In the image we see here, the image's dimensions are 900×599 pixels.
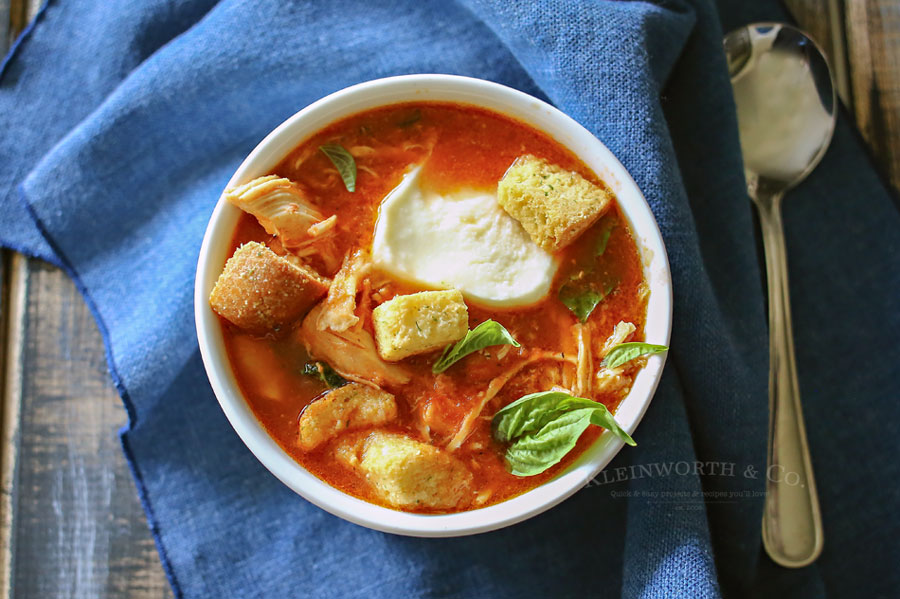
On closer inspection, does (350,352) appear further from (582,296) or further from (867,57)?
(867,57)

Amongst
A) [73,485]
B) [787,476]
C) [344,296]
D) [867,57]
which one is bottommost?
[787,476]

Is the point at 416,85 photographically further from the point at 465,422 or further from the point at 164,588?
the point at 164,588

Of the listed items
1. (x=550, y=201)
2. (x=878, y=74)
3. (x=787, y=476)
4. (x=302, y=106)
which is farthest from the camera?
(x=878, y=74)

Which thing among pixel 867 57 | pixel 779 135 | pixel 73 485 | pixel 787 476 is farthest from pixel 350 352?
pixel 867 57

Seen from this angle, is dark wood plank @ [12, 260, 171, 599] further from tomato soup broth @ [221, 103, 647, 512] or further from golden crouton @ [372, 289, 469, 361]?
golden crouton @ [372, 289, 469, 361]

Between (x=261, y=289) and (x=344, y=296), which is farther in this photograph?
(x=344, y=296)

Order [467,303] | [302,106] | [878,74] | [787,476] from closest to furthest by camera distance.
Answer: [467,303] → [787,476] → [302,106] → [878,74]

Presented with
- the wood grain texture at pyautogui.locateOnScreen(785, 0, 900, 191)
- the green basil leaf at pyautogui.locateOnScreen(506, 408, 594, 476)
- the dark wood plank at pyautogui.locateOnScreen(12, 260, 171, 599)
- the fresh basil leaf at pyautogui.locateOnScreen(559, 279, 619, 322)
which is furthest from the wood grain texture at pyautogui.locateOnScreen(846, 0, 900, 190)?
the dark wood plank at pyautogui.locateOnScreen(12, 260, 171, 599)

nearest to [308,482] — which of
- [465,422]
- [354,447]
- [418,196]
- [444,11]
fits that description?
[354,447]
